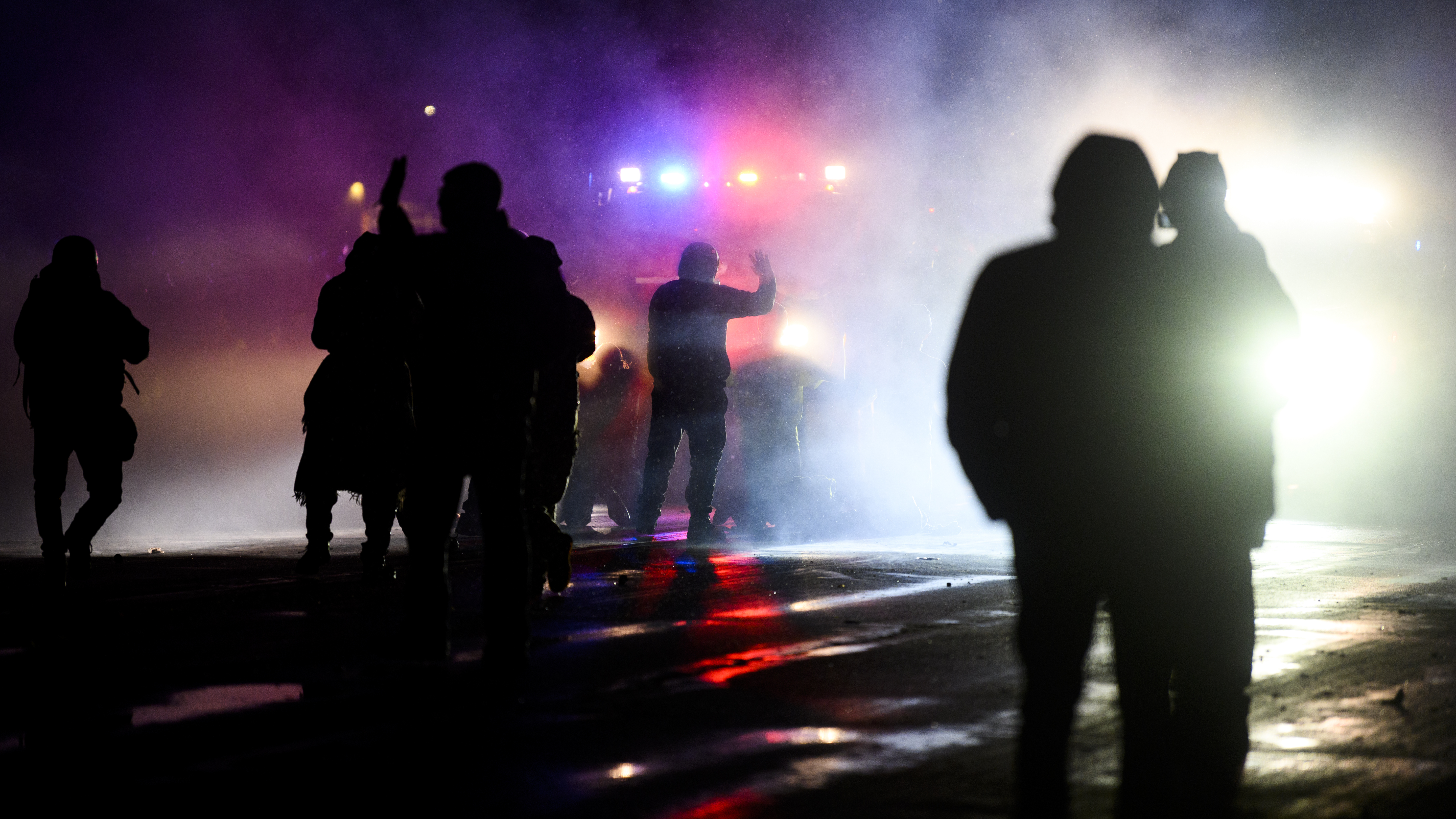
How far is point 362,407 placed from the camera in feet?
25.8

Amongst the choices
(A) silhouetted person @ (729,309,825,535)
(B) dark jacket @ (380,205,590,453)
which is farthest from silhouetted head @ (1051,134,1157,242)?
(A) silhouetted person @ (729,309,825,535)

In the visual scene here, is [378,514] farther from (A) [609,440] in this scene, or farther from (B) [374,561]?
(A) [609,440]

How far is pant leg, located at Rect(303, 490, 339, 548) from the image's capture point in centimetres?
827

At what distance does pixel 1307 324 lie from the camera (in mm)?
21406

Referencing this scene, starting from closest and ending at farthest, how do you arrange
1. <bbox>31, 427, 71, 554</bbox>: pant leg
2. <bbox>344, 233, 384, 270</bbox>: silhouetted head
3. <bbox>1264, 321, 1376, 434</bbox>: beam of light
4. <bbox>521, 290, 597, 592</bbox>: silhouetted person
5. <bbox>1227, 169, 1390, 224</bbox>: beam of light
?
<bbox>521, 290, 597, 592</bbox>: silhouetted person < <bbox>344, 233, 384, 270</bbox>: silhouetted head < <bbox>31, 427, 71, 554</bbox>: pant leg < <bbox>1227, 169, 1390, 224</bbox>: beam of light < <bbox>1264, 321, 1376, 434</bbox>: beam of light

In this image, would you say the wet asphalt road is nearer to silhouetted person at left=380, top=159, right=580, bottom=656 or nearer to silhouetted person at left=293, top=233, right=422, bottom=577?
silhouetted person at left=380, top=159, right=580, bottom=656

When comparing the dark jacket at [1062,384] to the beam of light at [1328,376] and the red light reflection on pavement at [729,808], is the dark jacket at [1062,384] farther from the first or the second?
the beam of light at [1328,376]

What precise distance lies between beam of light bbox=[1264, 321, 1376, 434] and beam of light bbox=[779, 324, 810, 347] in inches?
328

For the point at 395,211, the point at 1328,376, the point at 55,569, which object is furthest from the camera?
the point at 1328,376

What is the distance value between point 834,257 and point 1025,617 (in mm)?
15222

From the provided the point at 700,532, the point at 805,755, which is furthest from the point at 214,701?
the point at 700,532

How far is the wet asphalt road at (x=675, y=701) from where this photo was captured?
3186 millimetres

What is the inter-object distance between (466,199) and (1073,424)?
263cm

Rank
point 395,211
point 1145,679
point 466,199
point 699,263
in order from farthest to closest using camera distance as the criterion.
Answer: point 699,263
point 395,211
point 466,199
point 1145,679
